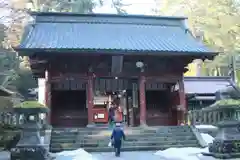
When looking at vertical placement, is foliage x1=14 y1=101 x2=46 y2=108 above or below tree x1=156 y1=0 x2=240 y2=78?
below

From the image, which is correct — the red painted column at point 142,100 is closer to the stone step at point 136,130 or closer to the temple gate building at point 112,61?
the temple gate building at point 112,61

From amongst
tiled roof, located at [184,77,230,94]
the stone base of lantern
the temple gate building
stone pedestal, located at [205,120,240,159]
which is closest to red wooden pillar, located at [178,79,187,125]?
the temple gate building

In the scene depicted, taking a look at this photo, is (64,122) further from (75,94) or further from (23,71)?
(23,71)

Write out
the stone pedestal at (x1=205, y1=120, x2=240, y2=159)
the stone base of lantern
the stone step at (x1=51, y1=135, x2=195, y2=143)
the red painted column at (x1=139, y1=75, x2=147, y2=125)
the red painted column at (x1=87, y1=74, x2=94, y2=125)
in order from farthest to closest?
the red painted column at (x1=139, y1=75, x2=147, y2=125)
the red painted column at (x1=87, y1=74, x2=94, y2=125)
the stone step at (x1=51, y1=135, x2=195, y2=143)
the stone pedestal at (x1=205, y1=120, x2=240, y2=159)
the stone base of lantern

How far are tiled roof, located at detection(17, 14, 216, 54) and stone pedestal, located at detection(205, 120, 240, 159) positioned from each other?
20.3 feet

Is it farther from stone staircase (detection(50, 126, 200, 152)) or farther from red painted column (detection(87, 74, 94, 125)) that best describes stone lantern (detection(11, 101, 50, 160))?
red painted column (detection(87, 74, 94, 125))

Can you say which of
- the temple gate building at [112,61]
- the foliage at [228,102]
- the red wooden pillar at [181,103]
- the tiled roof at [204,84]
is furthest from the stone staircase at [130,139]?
the tiled roof at [204,84]

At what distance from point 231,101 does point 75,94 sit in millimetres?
10518

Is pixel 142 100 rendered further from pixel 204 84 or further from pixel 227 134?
pixel 204 84

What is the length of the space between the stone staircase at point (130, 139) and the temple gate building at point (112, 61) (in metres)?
1.45

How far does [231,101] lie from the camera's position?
1334 centimetres

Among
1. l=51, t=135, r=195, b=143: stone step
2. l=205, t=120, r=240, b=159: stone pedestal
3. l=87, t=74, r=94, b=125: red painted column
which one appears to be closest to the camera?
l=205, t=120, r=240, b=159: stone pedestal

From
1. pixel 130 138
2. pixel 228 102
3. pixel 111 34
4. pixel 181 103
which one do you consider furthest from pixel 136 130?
pixel 111 34

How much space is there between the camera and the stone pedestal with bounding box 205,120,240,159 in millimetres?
12688
